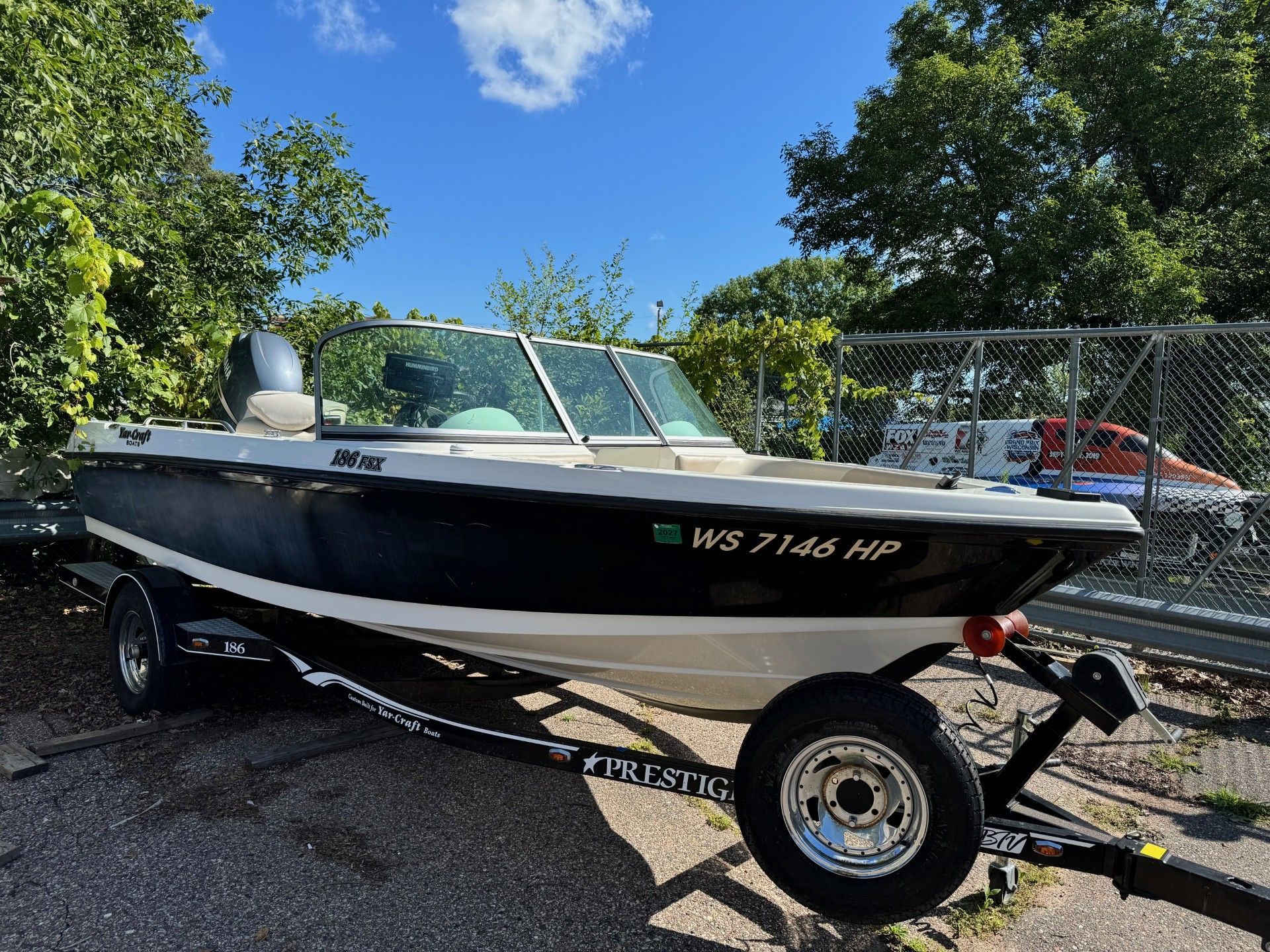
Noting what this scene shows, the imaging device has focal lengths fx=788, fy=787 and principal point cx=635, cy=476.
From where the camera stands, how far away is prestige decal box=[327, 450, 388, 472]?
294 centimetres

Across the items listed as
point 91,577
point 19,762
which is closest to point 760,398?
point 91,577

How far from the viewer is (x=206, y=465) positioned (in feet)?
12.1

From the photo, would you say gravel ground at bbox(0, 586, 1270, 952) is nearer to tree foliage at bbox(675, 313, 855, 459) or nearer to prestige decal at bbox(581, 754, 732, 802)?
prestige decal at bbox(581, 754, 732, 802)

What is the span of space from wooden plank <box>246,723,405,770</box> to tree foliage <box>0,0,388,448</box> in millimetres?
2523

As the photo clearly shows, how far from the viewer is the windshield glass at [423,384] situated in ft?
11.4

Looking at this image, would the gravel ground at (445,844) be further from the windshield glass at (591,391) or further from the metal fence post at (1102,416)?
the metal fence post at (1102,416)

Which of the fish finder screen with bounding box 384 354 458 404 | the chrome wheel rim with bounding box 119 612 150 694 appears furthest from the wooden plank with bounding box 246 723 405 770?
the fish finder screen with bounding box 384 354 458 404

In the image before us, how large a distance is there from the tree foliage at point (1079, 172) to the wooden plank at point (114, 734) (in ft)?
44.6

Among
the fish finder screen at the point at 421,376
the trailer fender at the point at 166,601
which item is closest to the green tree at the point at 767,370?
the fish finder screen at the point at 421,376

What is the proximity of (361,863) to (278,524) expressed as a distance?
143 centimetres

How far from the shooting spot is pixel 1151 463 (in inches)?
194

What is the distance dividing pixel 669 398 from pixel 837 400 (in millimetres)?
2648

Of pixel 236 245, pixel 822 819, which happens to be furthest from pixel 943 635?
pixel 236 245

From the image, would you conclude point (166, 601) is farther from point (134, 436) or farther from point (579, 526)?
point (579, 526)
